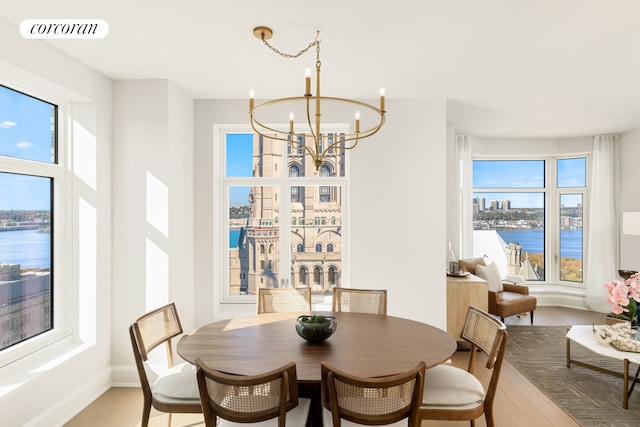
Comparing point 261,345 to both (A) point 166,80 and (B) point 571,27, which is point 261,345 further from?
(B) point 571,27

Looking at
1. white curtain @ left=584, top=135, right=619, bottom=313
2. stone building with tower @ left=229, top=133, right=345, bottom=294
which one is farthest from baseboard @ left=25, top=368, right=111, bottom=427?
white curtain @ left=584, top=135, right=619, bottom=313

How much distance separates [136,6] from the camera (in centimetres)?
205

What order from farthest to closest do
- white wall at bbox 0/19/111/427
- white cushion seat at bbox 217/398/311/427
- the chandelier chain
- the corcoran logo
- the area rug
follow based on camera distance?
the area rug, white wall at bbox 0/19/111/427, the chandelier chain, the corcoran logo, white cushion seat at bbox 217/398/311/427

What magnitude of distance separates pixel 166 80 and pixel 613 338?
4.41 metres

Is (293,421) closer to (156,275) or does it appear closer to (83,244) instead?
(156,275)

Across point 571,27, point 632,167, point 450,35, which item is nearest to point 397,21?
point 450,35

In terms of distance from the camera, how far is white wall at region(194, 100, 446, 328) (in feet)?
12.1

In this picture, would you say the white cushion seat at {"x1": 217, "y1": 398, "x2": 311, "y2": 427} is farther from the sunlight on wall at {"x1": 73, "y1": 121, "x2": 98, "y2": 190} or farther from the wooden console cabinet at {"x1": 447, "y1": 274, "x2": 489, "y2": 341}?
the wooden console cabinet at {"x1": 447, "y1": 274, "x2": 489, "y2": 341}

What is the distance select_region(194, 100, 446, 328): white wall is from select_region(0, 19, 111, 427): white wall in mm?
2267

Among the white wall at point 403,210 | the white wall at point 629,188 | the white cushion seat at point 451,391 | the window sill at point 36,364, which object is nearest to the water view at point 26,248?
the window sill at point 36,364

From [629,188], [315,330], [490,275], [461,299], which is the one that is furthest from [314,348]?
[629,188]

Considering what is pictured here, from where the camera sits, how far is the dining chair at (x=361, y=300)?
2.98m

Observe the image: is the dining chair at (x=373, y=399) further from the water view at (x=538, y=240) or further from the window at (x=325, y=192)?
the water view at (x=538, y=240)

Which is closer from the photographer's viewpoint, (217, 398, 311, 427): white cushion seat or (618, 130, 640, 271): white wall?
(217, 398, 311, 427): white cushion seat
